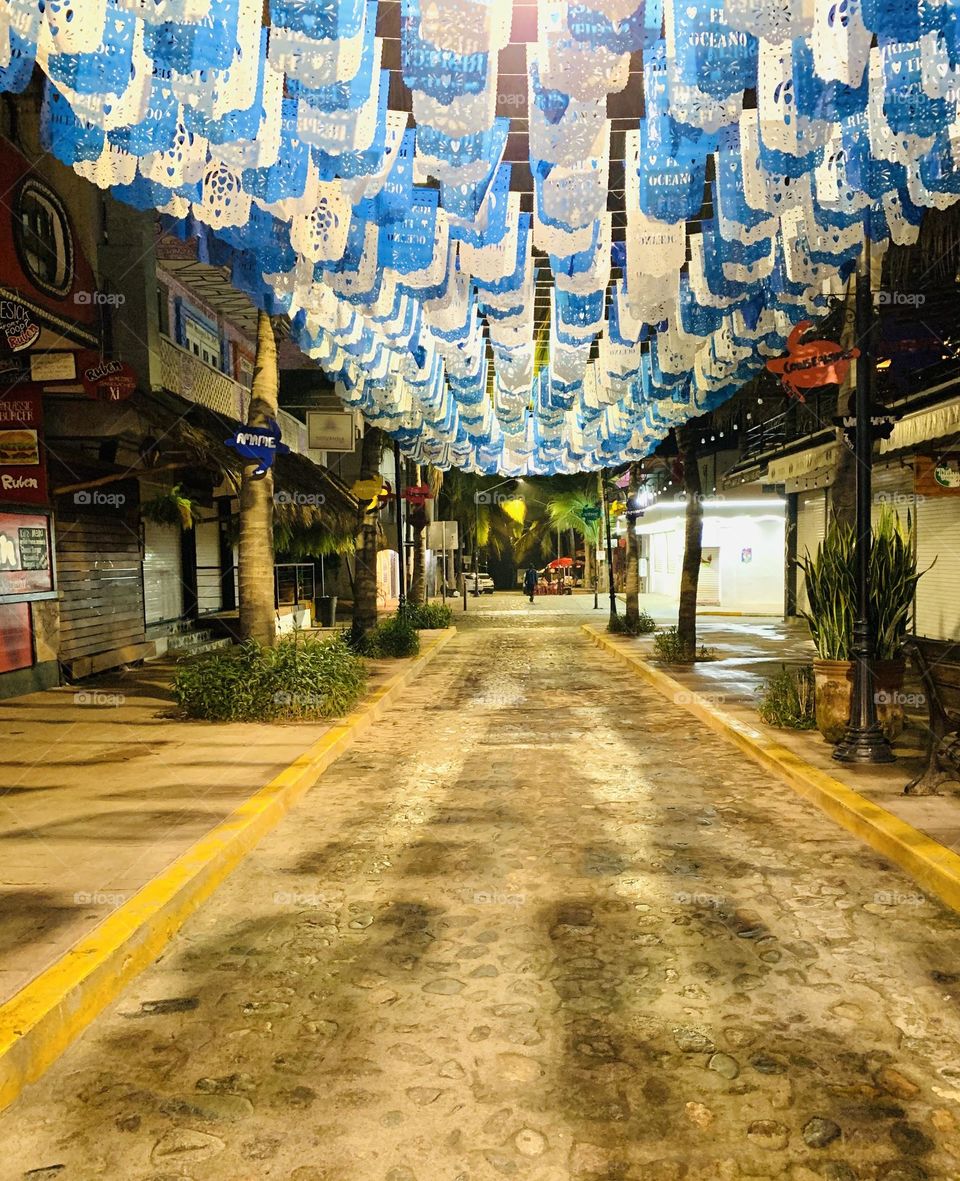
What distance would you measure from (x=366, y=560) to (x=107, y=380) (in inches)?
308

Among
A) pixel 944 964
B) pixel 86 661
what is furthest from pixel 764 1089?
pixel 86 661

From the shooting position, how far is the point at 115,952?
405 cm

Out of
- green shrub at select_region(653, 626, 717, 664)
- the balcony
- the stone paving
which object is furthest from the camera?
green shrub at select_region(653, 626, 717, 664)

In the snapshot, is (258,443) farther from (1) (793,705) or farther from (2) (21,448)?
(1) (793,705)

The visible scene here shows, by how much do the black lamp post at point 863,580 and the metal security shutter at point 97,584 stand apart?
447 inches

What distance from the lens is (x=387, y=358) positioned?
1235 cm

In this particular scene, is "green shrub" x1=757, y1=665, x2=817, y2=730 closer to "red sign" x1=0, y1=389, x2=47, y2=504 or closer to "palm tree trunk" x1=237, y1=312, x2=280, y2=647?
"palm tree trunk" x1=237, y1=312, x2=280, y2=647

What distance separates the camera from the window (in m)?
11.4

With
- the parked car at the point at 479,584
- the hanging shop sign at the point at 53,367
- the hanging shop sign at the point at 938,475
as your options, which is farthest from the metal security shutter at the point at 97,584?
the parked car at the point at 479,584

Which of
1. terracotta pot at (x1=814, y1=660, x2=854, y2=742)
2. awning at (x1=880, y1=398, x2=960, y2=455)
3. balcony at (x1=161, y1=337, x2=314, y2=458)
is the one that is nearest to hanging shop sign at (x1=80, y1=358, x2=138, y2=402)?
balcony at (x1=161, y1=337, x2=314, y2=458)

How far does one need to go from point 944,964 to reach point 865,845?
1891mm

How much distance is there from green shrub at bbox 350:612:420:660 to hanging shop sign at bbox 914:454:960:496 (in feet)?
33.3

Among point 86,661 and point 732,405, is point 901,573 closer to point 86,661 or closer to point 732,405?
point 86,661

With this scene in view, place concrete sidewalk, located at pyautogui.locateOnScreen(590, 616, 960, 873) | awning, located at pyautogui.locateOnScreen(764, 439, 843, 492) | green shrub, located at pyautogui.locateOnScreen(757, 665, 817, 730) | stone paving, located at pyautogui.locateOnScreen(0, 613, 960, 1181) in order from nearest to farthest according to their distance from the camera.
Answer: stone paving, located at pyautogui.locateOnScreen(0, 613, 960, 1181) < concrete sidewalk, located at pyautogui.locateOnScreen(590, 616, 960, 873) < green shrub, located at pyautogui.locateOnScreen(757, 665, 817, 730) < awning, located at pyautogui.locateOnScreen(764, 439, 843, 492)
